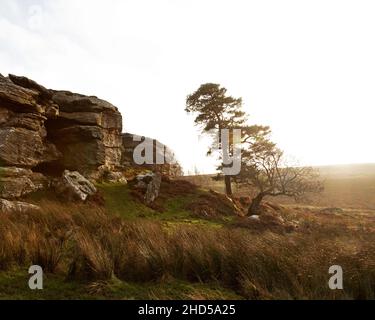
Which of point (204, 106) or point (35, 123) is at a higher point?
point (204, 106)

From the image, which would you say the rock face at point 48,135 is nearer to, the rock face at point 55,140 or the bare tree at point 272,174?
the rock face at point 55,140

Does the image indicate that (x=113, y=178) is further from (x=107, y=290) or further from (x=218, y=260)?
(x=107, y=290)

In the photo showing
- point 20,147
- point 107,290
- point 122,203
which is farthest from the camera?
point 122,203

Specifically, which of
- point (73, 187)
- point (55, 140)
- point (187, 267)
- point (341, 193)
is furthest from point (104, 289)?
point (341, 193)

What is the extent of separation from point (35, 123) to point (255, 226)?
14289 mm

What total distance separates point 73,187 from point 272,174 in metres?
15.4

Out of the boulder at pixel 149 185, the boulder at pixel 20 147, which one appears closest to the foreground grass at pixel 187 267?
the boulder at pixel 20 147

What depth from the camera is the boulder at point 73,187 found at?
1914 cm

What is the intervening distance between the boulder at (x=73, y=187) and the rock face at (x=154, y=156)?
1175cm

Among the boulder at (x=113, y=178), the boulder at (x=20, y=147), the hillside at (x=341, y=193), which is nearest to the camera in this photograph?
the boulder at (x=20, y=147)

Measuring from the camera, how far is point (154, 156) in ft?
116
